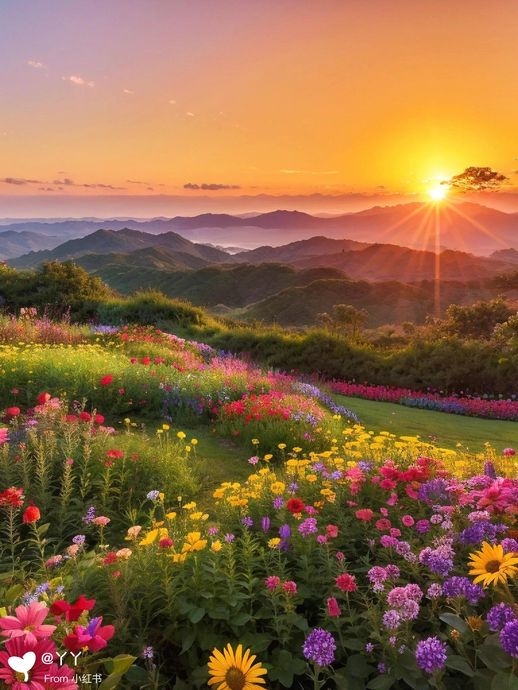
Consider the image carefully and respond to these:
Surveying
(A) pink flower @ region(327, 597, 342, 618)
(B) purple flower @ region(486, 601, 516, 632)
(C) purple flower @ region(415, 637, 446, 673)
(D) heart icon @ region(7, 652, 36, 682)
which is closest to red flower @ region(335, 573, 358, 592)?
(A) pink flower @ region(327, 597, 342, 618)

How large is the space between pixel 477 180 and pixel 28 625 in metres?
33.3

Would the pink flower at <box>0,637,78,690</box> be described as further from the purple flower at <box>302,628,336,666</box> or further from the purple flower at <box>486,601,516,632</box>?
the purple flower at <box>486,601,516,632</box>

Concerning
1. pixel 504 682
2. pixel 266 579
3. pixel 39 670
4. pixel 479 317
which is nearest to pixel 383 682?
pixel 504 682

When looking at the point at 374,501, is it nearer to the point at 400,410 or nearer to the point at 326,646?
the point at 326,646

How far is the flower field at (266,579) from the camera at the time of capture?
1.97 metres

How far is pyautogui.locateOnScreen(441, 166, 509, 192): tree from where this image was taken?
97.7 ft

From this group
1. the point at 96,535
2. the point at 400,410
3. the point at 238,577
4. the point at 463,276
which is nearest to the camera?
the point at 238,577

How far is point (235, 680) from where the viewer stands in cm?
181

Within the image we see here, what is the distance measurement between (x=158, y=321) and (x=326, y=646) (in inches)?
783

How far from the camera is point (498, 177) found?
29.8m

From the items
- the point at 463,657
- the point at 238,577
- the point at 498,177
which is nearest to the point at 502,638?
the point at 463,657

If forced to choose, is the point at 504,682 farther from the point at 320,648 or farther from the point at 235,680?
the point at 235,680

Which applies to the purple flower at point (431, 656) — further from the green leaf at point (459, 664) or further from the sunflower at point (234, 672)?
the sunflower at point (234, 672)

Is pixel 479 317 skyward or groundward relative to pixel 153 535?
groundward
